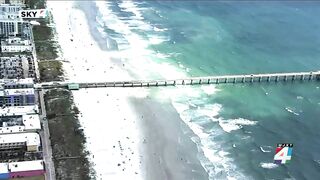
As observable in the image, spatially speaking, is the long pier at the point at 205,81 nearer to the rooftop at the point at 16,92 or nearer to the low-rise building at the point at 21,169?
the rooftop at the point at 16,92

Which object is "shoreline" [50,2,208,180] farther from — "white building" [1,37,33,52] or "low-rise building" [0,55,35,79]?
"white building" [1,37,33,52]

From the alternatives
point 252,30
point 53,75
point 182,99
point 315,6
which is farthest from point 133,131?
point 315,6

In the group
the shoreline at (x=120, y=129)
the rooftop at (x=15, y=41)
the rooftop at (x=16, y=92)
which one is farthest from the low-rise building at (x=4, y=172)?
the rooftop at (x=15, y=41)

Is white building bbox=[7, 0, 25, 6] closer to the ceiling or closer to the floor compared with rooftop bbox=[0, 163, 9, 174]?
closer to the ceiling

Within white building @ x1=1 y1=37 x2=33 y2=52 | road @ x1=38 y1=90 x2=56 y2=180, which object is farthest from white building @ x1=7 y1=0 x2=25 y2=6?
road @ x1=38 y1=90 x2=56 y2=180

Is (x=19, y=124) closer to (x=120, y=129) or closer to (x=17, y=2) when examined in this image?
(x=120, y=129)
